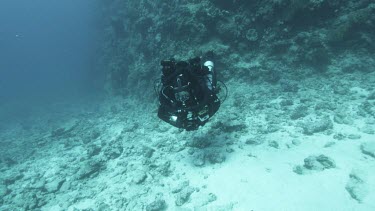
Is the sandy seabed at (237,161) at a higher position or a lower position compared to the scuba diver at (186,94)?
lower

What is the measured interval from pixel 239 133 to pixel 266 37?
14.9 feet

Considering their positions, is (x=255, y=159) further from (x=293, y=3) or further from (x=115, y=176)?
(x=293, y=3)

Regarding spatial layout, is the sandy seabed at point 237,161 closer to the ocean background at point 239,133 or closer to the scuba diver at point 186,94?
the ocean background at point 239,133

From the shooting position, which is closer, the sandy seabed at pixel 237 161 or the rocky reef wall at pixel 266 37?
the sandy seabed at pixel 237 161

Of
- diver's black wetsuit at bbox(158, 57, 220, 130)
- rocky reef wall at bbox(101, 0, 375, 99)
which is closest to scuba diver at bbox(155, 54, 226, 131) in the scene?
diver's black wetsuit at bbox(158, 57, 220, 130)

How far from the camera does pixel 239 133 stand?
290 inches

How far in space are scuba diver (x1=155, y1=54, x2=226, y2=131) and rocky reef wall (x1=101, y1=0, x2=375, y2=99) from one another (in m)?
4.79

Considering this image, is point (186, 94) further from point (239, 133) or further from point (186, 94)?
point (239, 133)

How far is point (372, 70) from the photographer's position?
8391 millimetres

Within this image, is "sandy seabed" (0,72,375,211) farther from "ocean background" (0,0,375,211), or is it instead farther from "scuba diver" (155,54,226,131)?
"scuba diver" (155,54,226,131)

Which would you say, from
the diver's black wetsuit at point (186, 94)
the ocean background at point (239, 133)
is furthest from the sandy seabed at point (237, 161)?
the diver's black wetsuit at point (186, 94)

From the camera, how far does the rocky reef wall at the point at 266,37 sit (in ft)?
29.2

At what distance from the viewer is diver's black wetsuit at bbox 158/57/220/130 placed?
5.23 meters

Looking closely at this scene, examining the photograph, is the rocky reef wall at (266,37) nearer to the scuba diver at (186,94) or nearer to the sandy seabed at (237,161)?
the sandy seabed at (237,161)
